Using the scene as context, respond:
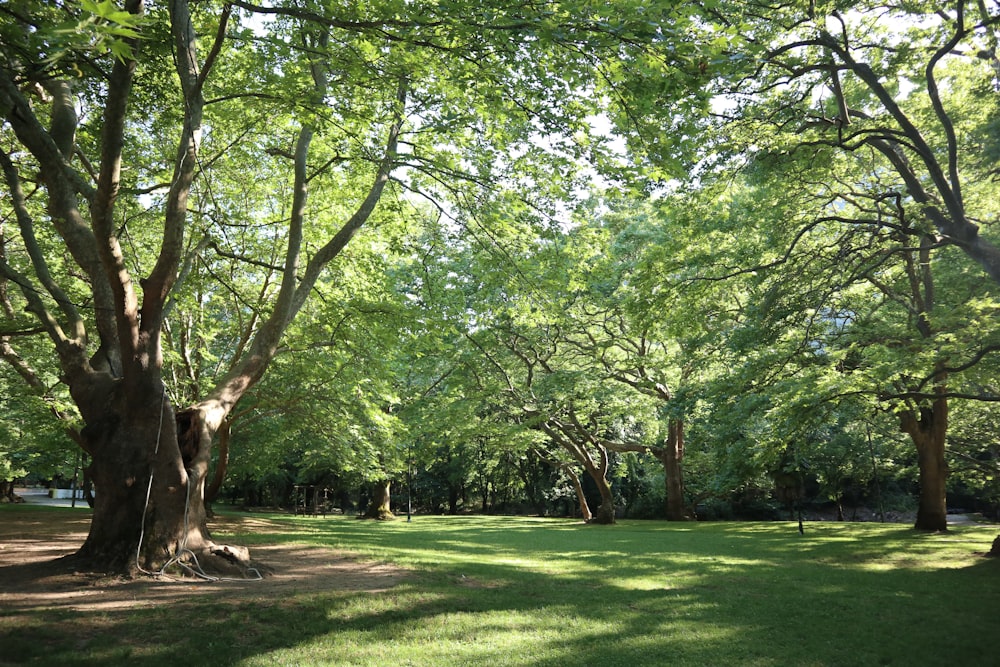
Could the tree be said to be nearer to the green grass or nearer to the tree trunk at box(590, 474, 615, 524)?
the green grass

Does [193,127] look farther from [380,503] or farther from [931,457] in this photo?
[380,503]

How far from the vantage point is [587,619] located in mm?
6836

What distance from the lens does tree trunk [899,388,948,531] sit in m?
16.7

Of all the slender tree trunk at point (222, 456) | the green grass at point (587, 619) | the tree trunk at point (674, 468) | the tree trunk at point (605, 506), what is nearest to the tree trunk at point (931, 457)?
the green grass at point (587, 619)

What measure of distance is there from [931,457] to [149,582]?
18851 mm

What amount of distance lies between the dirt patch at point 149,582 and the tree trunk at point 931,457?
51.1 ft

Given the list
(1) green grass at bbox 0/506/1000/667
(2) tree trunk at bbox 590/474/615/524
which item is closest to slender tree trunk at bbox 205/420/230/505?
(1) green grass at bbox 0/506/1000/667

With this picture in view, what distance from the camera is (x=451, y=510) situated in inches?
1651

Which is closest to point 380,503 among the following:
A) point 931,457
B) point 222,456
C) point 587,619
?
point 222,456

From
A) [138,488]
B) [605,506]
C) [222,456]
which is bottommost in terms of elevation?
[605,506]

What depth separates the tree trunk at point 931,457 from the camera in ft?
54.7

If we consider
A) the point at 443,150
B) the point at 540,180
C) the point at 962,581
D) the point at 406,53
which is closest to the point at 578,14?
the point at 406,53

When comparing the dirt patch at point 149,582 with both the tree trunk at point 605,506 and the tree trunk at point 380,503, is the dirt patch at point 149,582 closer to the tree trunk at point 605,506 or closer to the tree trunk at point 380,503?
the tree trunk at point 605,506

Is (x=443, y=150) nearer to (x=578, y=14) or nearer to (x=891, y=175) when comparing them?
(x=578, y=14)
